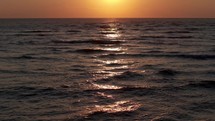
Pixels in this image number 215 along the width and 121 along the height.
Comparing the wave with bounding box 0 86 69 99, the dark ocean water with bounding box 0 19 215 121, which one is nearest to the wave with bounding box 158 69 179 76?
the dark ocean water with bounding box 0 19 215 121

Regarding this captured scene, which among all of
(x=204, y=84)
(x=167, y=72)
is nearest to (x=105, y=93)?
(x=204, y=84)

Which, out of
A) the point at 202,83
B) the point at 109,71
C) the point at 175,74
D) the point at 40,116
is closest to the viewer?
the point at 40,116

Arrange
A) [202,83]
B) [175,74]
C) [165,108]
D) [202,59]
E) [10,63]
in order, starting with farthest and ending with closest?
[202,59]
[10,63]
[175,74]
[202,83]
[165,108]

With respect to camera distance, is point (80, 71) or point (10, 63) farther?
point (10, 63)

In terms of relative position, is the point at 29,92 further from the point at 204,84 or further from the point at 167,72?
the point at 167,72

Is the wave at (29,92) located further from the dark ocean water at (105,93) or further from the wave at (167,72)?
the wave at (167,72)

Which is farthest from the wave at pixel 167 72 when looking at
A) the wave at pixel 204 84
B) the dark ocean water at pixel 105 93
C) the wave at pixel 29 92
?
the wave at pixel 29 92

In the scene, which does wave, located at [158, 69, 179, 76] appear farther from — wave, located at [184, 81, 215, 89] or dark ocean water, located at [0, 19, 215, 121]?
wave, located at [184, 81, 215, 89]

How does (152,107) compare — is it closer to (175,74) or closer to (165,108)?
(165,108)

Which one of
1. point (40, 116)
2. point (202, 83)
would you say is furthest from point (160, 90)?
point (40, 116)

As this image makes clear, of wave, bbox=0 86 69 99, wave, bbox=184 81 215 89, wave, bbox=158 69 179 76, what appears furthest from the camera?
wave, bbox=158 69 179 76

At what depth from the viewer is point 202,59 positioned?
28.1 metres

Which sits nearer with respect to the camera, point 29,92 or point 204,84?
point 29,92

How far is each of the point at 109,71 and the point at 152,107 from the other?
9.13 m
